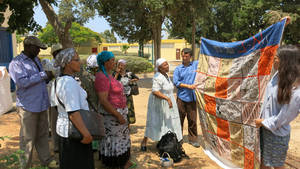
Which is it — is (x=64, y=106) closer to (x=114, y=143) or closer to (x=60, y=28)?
(x=114, y=143)

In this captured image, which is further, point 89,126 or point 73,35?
point 73,35

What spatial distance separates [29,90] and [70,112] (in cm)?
113

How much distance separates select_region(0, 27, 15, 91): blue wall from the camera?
919 cm

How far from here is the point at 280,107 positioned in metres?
2.44

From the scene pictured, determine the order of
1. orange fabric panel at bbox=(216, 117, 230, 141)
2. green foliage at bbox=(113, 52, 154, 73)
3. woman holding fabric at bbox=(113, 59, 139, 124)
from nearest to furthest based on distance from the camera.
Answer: orange fabric panel at bbox=(216, 117, 230, 141), woman holding fabric at bbox=(113, 59, 139, 124), green foliage at bbox=(113, 52, 154, 73)

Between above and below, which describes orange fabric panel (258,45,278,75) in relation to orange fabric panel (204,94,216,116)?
above

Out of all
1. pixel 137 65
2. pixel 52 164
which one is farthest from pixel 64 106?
pixel 137 65

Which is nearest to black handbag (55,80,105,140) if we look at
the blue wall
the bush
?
the blue wall

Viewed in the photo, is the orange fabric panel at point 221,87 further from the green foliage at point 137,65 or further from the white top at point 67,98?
the green foliage at point 137,65

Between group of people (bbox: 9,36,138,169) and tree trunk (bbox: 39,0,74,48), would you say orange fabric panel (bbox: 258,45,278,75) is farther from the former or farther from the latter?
tree trunk (bbox: 39,0,74,48)

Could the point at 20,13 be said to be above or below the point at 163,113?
above

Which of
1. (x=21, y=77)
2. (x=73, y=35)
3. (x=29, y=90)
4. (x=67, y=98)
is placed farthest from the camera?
(x=73, y=35)

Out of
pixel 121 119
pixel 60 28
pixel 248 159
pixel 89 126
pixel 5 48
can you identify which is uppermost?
pixel 60 28

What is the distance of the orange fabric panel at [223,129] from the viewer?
381cm
